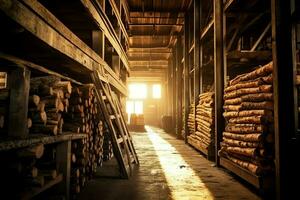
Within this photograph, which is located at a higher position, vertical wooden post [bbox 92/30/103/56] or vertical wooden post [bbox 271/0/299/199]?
vertical wooden post [bbox 92/30/103/56]

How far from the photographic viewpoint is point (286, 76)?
12.6 feet

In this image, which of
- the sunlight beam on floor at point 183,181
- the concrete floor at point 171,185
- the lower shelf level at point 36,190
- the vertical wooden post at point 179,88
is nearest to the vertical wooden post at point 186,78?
the vertical wooden post at point 179,88

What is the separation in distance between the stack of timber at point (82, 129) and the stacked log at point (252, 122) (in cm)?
306

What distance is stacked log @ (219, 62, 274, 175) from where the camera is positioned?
14.8ft

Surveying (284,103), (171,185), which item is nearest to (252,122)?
(284,103)

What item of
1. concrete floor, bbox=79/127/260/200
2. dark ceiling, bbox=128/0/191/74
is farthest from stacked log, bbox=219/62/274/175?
dark ceiling, bbox=128/0/191/74

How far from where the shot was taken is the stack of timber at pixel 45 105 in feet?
12.3

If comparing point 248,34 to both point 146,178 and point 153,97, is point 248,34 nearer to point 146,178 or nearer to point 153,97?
point 146,178

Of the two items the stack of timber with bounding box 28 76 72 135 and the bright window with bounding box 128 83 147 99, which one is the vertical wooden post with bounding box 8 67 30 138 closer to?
the stack of timber with bounding box 28 76 72 135

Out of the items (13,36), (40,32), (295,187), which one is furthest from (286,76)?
(13,36)

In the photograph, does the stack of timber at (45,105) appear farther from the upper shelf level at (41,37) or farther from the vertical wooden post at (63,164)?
the upper shelf level at (41,37)

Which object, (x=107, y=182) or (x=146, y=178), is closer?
(x=107, y=182)

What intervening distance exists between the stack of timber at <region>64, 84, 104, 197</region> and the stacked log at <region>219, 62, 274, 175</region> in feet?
10.0

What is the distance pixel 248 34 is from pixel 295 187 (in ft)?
22.8
